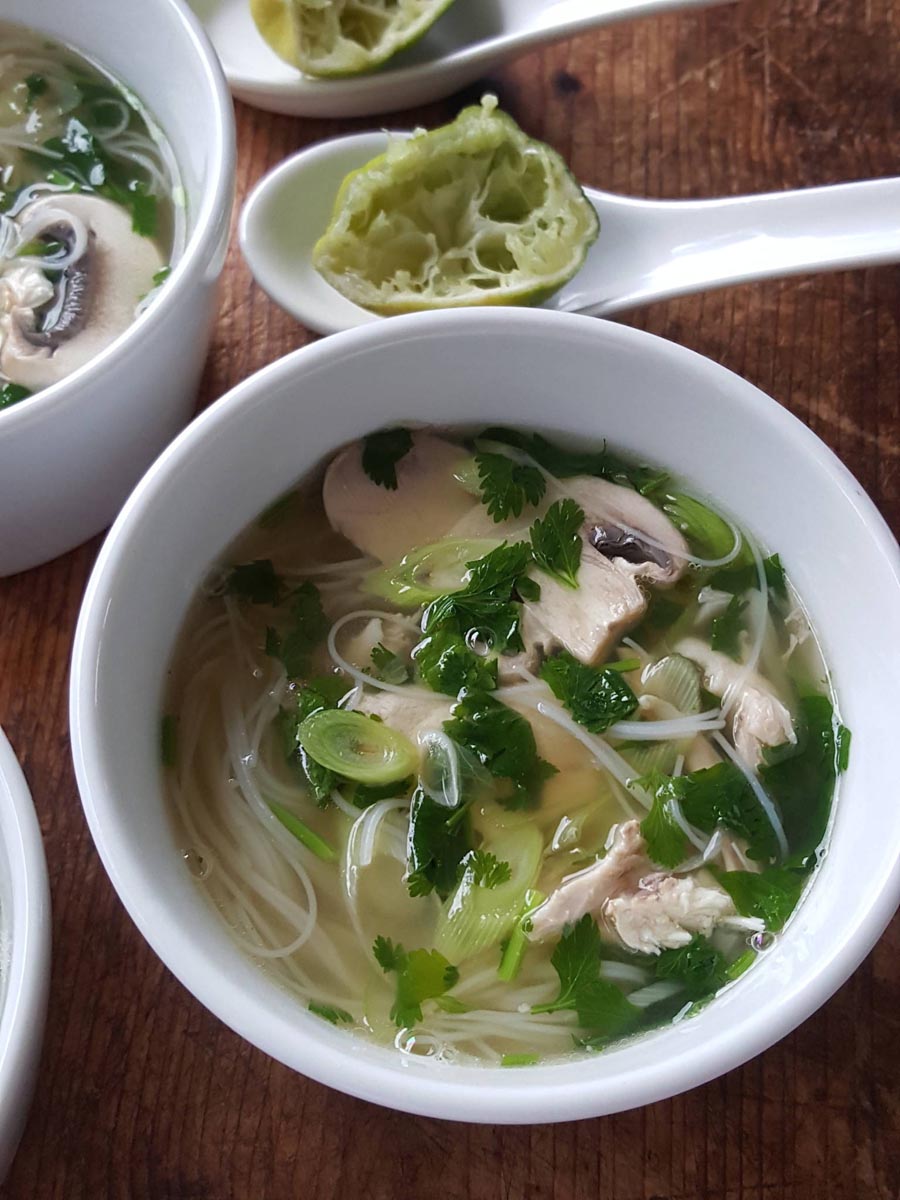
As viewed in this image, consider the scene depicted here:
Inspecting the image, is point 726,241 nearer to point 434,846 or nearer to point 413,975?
point 434,846

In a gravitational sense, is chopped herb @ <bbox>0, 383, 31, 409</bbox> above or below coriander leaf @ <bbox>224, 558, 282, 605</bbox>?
above

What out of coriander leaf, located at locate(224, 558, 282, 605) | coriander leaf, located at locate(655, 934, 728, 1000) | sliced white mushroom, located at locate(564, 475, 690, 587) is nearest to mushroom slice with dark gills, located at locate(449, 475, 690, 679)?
sliced white mushroom, located at locate(564, 475, 690, 587)

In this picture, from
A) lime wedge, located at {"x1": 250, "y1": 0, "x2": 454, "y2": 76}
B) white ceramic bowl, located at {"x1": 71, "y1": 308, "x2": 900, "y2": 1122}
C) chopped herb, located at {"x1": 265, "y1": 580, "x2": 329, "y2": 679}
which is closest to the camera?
white ceramic bowl, located at {"x1": 71, "y1": 308, "x2": 900, "y2": 1122}

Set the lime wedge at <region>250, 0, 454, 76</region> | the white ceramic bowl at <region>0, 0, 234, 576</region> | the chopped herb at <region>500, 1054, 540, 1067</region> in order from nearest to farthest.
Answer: the chopped herb at <region>500, 1054, 540, 1067</region> → the white ceramic bowl at <region>0, 0, 234, 576</region> → the lime wedge at <region>250, 0, 454, 76</region>

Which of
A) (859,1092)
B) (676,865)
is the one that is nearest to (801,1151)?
(859,1092)

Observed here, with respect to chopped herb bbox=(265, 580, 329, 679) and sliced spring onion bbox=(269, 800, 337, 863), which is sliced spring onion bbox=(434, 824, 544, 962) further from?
chopped herb bbox=(265, 580, 329, 679)

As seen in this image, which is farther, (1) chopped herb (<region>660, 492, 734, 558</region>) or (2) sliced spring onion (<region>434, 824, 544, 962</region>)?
(1) chopped herb (<region>660, 492, 734, 558</region>)

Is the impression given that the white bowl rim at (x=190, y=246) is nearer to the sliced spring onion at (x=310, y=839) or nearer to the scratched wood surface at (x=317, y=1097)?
the scratched wood surface at (x=317, y=1097)

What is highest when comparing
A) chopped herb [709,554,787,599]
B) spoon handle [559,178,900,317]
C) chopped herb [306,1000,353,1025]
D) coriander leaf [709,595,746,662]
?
spoon handle [559,178,900,317]
